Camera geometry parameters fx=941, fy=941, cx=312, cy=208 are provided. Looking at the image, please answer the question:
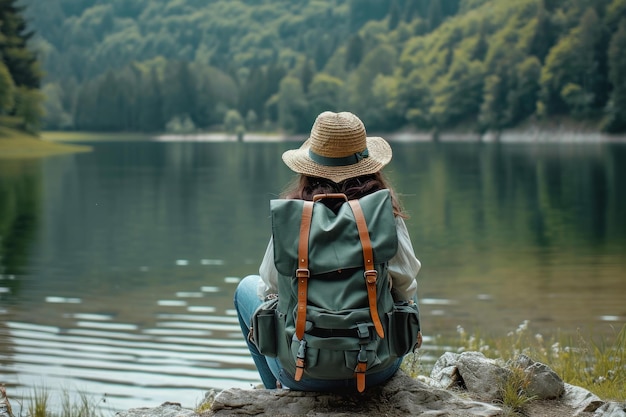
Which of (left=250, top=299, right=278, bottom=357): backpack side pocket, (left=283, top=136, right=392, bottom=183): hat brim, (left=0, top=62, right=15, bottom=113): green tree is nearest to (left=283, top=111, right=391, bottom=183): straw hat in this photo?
(left=283, top=136, right=392, bottom=183): hat brim

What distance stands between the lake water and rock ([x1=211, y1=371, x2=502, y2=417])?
1.93 m

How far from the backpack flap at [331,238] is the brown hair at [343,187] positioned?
280 millimetres

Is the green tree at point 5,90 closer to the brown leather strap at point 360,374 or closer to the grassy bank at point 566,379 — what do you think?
the grassy bank at point 566,379

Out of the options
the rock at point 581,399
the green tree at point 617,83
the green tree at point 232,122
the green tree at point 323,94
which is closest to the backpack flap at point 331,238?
the rock at point 581,399

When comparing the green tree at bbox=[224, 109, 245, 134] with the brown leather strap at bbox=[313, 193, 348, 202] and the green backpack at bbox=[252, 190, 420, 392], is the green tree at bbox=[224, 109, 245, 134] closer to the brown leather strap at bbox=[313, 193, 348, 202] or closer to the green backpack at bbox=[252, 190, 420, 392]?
the brown leather strap at bbox=[313, 193, 348, 202]

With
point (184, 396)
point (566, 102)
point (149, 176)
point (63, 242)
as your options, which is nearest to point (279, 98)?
point (566, 102)

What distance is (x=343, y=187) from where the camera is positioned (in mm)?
4160

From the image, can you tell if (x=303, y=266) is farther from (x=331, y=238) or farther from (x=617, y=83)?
(x=617, y=83)

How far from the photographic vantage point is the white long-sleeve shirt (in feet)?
13.1

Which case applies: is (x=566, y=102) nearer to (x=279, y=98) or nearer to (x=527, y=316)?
(x=279, y=98)

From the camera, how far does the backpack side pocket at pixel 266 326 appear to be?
3984mm

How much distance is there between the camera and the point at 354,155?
4211 millimetres

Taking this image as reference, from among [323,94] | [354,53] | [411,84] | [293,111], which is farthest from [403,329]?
[354,53]

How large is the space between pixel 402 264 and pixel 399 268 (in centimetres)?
2
